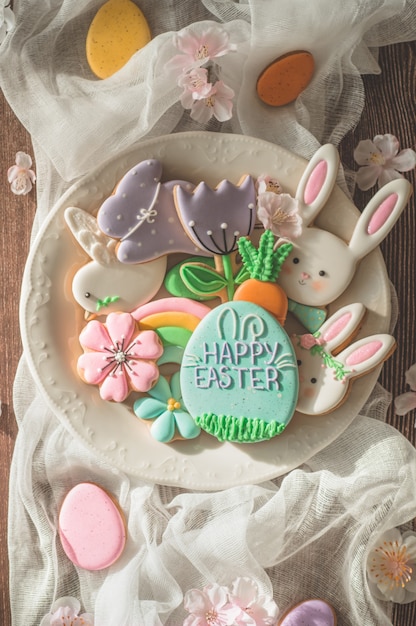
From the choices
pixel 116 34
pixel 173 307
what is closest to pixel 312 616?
pixel 173 307

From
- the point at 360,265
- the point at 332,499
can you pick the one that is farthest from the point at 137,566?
the point at 360,265

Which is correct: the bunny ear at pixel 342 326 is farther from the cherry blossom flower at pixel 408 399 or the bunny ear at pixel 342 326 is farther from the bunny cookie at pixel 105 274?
the bunny cookie at pixel 105 274

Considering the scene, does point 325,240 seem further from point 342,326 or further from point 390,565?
point 390,565

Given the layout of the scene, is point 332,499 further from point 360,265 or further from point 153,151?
point 153,151

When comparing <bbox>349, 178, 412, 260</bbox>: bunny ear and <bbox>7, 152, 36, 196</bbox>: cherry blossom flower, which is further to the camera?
<bbox>7, 152, 36, 196</bbox>: cherry blossom flower

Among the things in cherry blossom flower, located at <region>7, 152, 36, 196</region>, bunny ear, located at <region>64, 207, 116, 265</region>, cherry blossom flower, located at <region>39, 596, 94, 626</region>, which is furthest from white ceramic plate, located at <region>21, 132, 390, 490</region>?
cherry blossom flower, located at <region>39, 596, 94, 626</region>

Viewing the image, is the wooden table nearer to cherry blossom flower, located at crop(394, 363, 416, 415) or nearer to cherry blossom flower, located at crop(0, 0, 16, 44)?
cherry blossom flower, located at crop(394, 363, 416, 415)
